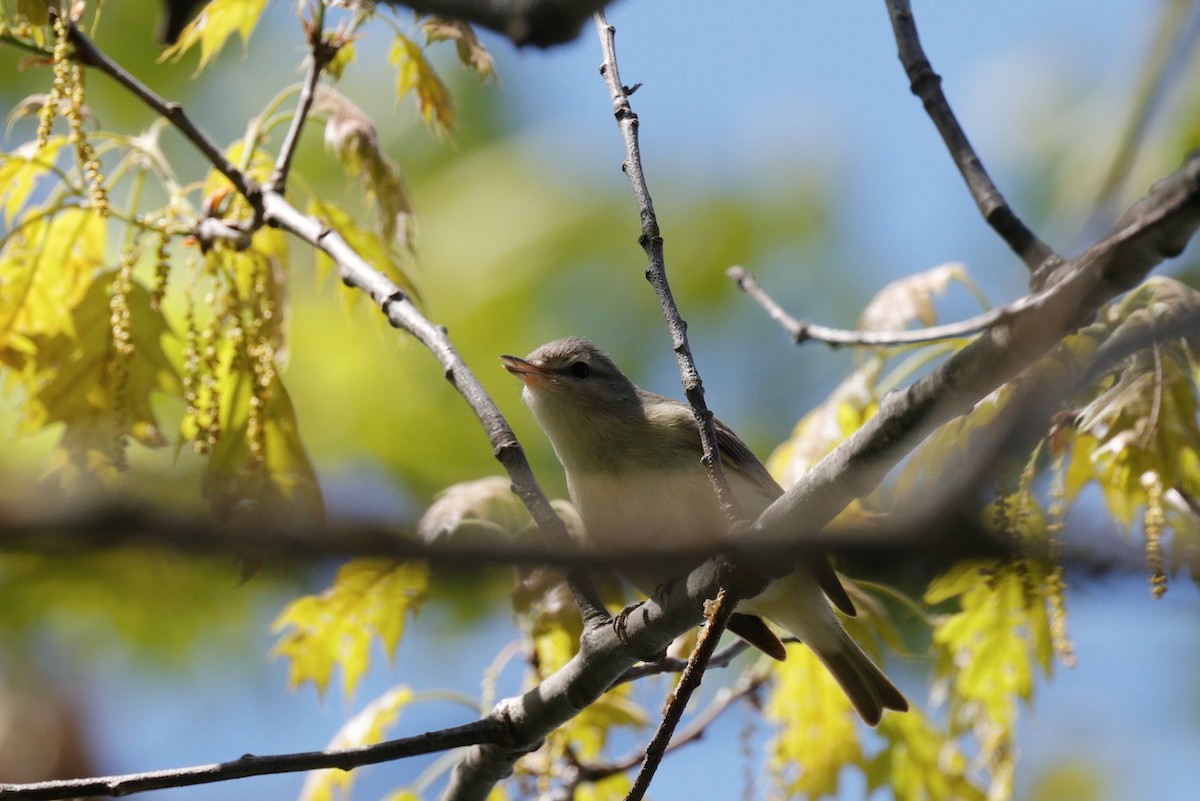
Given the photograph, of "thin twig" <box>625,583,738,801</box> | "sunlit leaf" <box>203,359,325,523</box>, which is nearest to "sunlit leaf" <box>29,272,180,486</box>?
"sunlit leaf" <box>203,359,325,523</box>

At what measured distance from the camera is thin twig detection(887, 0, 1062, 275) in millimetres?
1861

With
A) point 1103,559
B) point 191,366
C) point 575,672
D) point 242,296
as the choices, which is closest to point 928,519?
point 1103,559

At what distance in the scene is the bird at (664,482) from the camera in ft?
11.8

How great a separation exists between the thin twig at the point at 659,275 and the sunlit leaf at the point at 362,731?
1895 millimetres

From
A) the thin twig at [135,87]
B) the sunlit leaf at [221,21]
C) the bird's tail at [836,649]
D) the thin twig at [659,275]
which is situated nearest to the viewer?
the thin twig at [659,275]

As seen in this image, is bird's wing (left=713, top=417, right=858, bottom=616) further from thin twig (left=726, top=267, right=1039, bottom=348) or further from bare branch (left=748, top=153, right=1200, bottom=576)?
bare branch (left=748, top=153, right=1200, bottom=576)

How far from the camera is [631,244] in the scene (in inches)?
→ 394

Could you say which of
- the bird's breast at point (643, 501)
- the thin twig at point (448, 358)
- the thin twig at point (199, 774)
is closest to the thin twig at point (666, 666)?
the thin twig at point (448, 358)

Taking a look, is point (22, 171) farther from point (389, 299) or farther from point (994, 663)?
point (994, 663)

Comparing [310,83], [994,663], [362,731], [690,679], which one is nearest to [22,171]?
[310,83]

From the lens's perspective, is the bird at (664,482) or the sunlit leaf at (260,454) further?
the bird at (664,482)

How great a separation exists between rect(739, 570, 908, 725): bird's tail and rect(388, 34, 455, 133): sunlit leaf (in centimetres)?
191

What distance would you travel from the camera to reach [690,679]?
2.22 metres

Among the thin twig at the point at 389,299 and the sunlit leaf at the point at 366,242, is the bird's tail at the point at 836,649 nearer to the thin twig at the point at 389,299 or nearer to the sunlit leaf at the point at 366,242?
the thin twig at the point at 389,299
